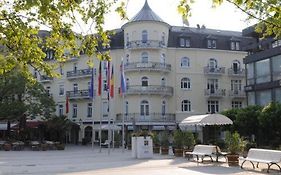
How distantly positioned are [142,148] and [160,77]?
27.9m

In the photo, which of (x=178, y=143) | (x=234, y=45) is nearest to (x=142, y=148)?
(x=178, y=143)

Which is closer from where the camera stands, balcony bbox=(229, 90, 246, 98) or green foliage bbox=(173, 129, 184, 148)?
green foliage bbox=(173, 129, 184, 148)

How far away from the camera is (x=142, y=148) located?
26094 mm

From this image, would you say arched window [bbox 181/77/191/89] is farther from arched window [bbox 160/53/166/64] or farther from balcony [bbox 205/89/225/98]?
arched window [bbox 160/53/166/64]

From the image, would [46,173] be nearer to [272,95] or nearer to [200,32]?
[272,95]

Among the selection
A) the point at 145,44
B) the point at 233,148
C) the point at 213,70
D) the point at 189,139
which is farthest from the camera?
the point at 213,70

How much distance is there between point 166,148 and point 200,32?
→ 3137 cm

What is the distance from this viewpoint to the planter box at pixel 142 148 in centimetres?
2609

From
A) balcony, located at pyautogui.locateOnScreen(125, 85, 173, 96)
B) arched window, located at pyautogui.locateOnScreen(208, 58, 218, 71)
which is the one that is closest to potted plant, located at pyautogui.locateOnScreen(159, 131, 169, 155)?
balcony, located at pyautogui.locateOnScreen(125, 85, 173, 96)

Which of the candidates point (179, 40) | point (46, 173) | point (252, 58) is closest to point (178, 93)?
point (179, 40)

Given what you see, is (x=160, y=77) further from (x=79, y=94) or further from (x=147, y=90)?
(x=79, y=94)

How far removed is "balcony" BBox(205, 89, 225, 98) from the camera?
54812 mm

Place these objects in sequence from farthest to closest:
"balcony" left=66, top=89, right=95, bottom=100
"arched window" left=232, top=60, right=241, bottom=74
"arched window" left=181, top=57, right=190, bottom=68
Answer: "arched window" left=232, top=60, right=241, bottom=74
"balcony" left=66, top=89, right=95, bottom=100
"arched window" left=181, top=57, right=190, bottom=68

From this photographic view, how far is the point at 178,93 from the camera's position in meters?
54.7
